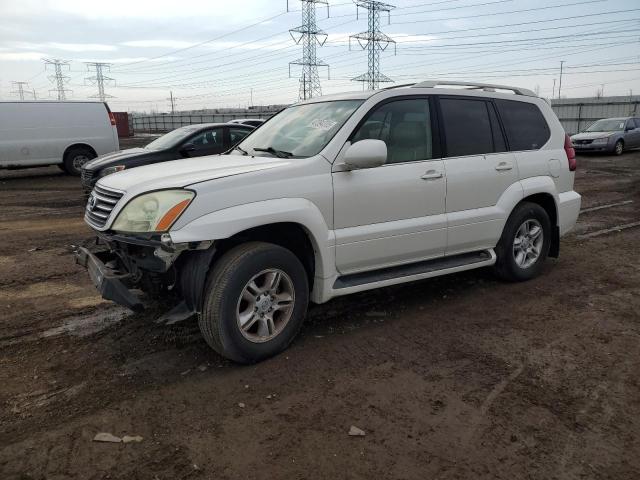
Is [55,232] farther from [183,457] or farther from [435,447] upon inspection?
[435,447]

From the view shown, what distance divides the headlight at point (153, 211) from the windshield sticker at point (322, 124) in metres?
1.37

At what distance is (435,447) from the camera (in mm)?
2789

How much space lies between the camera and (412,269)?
4484 mm

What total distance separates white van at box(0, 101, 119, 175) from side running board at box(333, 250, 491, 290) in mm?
13450

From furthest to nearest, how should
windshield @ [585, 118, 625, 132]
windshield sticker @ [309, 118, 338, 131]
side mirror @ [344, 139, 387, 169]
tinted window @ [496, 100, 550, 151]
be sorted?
windshield @ [585, 118, 625, 132]
tinted window @ [496, 100, 550, 151]
windshield sticker @ [309, 118, 338, 131]
side mirror @ [344, 139, 387, 169]

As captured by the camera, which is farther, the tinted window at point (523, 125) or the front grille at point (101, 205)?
the tinted window at point (523, 125)

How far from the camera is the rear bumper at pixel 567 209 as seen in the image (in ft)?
18.5

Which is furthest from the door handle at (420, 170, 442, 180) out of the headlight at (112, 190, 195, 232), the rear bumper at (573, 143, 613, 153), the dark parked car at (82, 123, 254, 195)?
the rear bumper at (573, 143, 613, 153)

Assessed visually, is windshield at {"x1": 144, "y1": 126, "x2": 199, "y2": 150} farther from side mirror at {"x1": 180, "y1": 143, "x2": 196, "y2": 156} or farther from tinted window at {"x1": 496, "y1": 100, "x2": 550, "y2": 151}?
tinted window at {"x1": 496, "y1": 100, "x2": 550, "y2": 151}

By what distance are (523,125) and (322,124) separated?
235cm

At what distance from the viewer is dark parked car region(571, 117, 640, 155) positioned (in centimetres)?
1992

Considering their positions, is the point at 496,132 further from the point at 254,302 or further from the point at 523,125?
the point at 254,302

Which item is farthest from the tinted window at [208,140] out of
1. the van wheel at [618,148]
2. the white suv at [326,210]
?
the van wheel at [618,148]

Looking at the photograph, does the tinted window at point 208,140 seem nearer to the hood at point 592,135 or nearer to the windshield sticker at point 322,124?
the windshield sticker at point 322,124
